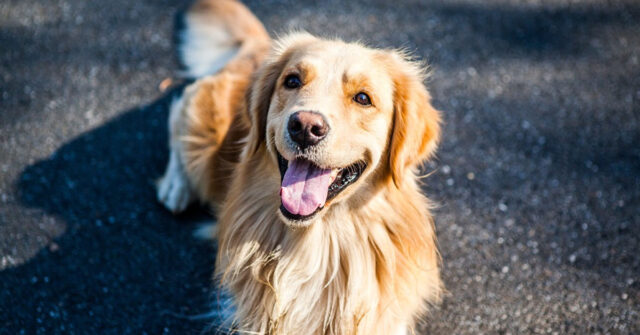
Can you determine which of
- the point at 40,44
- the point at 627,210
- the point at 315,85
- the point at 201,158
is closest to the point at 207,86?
the point at 201,158

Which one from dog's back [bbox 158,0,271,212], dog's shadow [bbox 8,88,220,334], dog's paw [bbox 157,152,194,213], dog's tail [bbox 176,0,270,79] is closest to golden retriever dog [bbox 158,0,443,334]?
dog's back [bbox 158,0,271,212]

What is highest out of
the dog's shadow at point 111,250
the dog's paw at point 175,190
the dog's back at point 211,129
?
the dog's back at point 211,129

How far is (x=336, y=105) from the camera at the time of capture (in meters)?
2.53

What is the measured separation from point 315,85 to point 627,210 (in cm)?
279

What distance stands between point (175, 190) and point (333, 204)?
145 cm

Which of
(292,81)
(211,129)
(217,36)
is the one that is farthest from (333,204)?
(217,36)

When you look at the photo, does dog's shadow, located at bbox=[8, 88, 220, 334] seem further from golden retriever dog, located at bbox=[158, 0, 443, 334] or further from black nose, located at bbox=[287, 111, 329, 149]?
black nose, located at bbox=[287, 111, 329, 149]

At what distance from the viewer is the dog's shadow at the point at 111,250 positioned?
121 inches

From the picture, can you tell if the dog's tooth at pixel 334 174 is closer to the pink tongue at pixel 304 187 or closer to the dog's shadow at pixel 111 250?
the pink tongue at pixel 304 187

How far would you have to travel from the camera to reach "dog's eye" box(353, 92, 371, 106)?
2.64 meters

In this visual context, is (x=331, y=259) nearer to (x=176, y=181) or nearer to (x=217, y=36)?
(x=176, y=181)

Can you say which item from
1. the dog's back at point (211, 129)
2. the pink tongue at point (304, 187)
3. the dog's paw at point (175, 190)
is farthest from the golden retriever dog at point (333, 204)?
the dog's paw at point (175, 190)

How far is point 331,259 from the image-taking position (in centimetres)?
272

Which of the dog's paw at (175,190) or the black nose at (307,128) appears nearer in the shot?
the black nose at (307,128)
